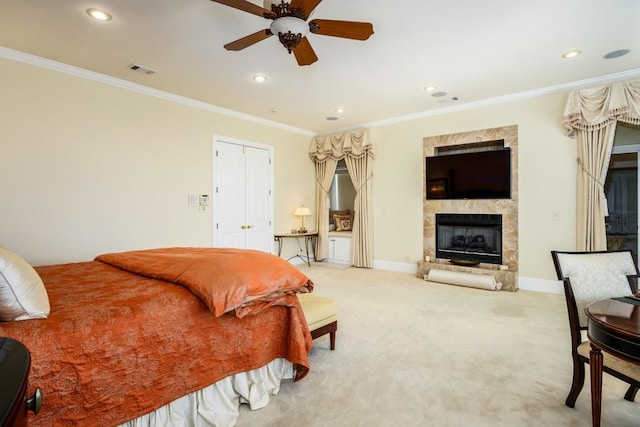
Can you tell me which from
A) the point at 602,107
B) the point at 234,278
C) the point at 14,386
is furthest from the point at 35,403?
the point at 602,107

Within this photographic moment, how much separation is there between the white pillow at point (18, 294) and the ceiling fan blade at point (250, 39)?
209 centimetres

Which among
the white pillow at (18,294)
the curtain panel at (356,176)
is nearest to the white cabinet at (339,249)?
the curtain panel at (356,176)

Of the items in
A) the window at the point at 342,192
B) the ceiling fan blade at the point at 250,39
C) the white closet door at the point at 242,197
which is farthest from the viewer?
the window at the point at 342,192

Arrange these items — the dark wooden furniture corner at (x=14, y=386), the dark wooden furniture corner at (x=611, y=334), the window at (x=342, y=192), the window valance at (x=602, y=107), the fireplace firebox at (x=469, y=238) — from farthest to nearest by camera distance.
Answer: the window at (x=342, y=192)
the fireplace firebox at (x=469, y=238)
the window valance at (x=602, y=107)
the dark wooden furniture corner at (x=611, y=334)
the dark wooden furniture corner at (x=14, y=386)

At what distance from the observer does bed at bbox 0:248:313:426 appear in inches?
57.1

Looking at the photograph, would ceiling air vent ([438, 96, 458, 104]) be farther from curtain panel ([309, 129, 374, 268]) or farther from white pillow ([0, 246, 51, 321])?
white pillow ([0, 246, 51, 321])

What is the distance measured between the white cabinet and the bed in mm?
4488

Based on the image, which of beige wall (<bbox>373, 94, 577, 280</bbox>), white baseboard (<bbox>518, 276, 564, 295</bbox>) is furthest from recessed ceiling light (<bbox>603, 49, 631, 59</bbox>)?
white baseboard (<bbox>518, 276, 564, 295</bbox>)

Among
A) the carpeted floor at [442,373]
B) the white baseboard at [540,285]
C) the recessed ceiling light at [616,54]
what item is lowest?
the carpeted floor at [442,373]

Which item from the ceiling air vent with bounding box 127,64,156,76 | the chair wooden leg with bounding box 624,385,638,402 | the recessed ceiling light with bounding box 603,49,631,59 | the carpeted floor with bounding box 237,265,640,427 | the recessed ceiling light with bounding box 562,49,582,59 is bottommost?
the carpeted floor with bounding box 237,265,640,427

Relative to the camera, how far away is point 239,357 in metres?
2.05

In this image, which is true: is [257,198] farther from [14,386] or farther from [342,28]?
[14,386]

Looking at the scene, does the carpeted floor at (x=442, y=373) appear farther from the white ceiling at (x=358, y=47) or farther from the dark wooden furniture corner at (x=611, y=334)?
the white ceiling at (x=358, y=47)

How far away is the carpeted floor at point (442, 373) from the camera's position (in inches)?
76.5
